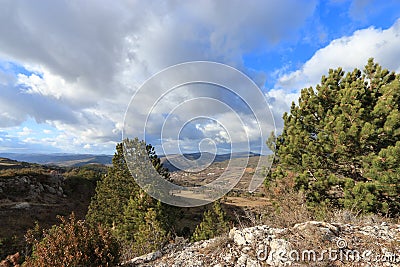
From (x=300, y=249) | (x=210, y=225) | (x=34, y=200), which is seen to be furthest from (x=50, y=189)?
(x=300, y=249)

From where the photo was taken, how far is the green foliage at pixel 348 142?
→ 26.2 feet

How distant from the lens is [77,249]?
14.3 feet

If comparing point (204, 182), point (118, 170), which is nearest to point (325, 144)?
point (204, 182)

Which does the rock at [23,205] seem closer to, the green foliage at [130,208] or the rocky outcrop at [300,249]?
the green foliage at [130,208]

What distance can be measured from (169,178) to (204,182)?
8151 millimetres

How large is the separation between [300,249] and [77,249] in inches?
166

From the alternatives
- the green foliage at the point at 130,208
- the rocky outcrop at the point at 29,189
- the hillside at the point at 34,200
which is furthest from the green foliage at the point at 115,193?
the rocky outcrop at the point at 29,189

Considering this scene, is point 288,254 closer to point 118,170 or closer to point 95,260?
point 95,260

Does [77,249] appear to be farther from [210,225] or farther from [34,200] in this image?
[34,200]

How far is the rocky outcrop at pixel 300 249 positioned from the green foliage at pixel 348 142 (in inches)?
117

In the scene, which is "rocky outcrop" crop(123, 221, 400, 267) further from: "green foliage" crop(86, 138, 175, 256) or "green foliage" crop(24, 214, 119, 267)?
"green foliage" crop(86, 138, 175, 256)

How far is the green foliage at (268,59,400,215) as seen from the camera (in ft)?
26.2

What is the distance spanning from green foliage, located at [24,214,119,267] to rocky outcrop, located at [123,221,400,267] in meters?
0.90

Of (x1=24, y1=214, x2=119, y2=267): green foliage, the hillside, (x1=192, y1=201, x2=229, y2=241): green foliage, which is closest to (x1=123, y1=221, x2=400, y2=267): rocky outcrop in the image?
(x1=24, y1=214, x2=119, y2=267): green foliage
